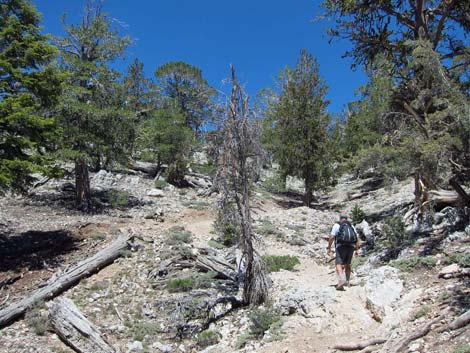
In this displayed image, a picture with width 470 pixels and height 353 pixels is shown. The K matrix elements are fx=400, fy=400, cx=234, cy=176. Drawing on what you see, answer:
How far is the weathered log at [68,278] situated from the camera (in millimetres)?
10141

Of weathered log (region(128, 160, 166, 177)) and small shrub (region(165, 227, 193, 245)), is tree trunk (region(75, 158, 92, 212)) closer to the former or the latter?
small shrub (region(165, 227, 193, 245))

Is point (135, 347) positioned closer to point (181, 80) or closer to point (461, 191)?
point (461, 191)

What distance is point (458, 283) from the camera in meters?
8.00

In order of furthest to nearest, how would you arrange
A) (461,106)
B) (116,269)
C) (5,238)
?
(5,238)
(116,269)
(461,106)

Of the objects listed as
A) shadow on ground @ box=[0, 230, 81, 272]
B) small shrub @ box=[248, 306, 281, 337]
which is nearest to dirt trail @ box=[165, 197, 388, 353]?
small shrub @ box=[248, 306, 281, 337]

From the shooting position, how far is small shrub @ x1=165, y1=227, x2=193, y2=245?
15023mm

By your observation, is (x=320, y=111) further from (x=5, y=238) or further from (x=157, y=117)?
(x=5, y=238)

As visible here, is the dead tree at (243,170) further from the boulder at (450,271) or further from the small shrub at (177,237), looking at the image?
the small shrub at (177,237)

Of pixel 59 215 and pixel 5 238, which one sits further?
pixel 59 215

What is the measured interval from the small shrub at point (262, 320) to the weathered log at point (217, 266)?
123 inches

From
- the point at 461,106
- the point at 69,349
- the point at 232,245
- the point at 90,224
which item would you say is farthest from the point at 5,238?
the point at 461,106

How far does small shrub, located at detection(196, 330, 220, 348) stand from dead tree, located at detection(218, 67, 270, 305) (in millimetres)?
1378

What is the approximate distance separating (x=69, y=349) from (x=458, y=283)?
8.51 m

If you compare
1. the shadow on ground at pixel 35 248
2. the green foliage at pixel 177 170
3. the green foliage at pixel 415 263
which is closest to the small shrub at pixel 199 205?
→ the green foliage at pixel 177 170
